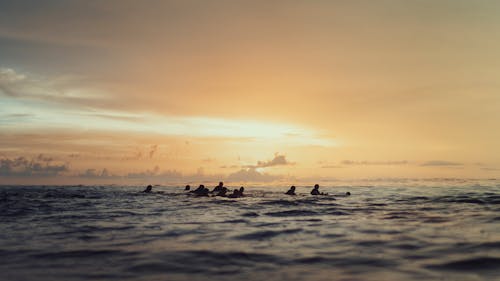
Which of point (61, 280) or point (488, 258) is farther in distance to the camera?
point (488, 258)

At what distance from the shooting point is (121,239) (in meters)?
16.9

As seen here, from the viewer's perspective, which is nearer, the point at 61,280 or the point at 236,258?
the point at 61,280

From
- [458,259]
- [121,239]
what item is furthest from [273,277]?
[121,239]

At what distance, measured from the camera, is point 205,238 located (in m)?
17.2

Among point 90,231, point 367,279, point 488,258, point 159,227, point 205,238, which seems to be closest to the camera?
point 367,279

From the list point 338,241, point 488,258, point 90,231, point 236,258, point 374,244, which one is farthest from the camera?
point 90,231

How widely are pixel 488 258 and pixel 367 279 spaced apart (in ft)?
16.3

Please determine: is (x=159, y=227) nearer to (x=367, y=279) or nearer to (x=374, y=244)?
(x=374, y=244)

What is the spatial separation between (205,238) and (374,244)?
23.8 ft

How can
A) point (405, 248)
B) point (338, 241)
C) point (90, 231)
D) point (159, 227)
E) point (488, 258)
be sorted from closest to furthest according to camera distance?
point (488, 258), point (405, 248), point (338, 241), point (90, 231), point (159, 227)

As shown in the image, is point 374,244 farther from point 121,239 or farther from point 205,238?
point 121,239

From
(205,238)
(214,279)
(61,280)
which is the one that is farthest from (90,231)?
(214,279)

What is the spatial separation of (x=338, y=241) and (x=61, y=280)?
1050cm

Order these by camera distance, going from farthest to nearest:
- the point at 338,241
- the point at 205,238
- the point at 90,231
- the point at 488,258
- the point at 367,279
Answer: the point at 90,231, the point at 205,238, the point at 338,241, the point at 488,258, the point at 367,279
